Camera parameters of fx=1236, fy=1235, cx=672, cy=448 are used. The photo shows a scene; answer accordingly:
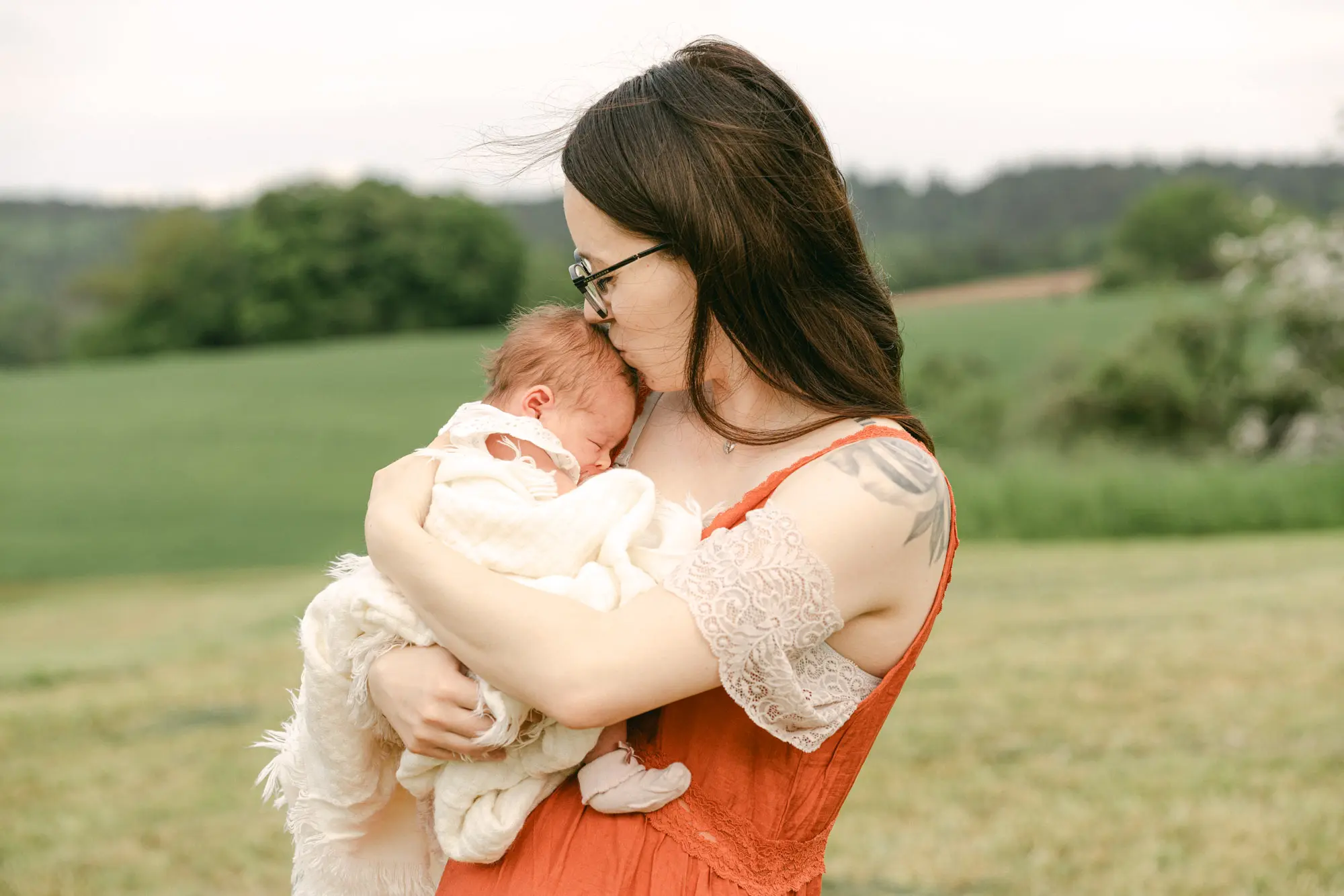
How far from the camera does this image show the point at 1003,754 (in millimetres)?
5512

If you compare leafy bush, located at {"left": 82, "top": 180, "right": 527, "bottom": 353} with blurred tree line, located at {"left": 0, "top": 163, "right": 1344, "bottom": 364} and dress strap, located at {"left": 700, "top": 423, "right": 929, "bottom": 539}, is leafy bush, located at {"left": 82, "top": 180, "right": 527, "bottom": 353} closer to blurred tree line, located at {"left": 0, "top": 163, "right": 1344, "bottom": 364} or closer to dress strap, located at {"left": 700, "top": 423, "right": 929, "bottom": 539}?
blurred tree line, located at {"left": 0, "top": 163, "right": 1344, "bottom": 364}

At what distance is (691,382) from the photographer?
1780 millimetres

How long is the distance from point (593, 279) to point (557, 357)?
219 mm

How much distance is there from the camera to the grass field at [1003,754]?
441 cm

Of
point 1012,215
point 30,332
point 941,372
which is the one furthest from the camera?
point 30,332

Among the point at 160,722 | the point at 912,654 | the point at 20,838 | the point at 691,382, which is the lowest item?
the point at 160,722

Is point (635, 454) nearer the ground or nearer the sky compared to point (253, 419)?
nearer the sky

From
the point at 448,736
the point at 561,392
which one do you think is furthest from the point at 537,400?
the point at 448,736

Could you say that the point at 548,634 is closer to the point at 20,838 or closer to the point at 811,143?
the point at 811,143

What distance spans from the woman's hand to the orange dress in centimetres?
16

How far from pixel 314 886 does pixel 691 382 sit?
991 millimetres

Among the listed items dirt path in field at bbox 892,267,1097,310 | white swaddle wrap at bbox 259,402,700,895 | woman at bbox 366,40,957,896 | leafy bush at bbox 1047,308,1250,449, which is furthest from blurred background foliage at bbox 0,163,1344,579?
white swaddle wrap at bbox 259,402,700,895

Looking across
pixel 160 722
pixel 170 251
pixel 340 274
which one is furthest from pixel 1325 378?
pixel 170 251

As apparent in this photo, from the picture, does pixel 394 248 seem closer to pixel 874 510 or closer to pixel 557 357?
pixel 557 357
